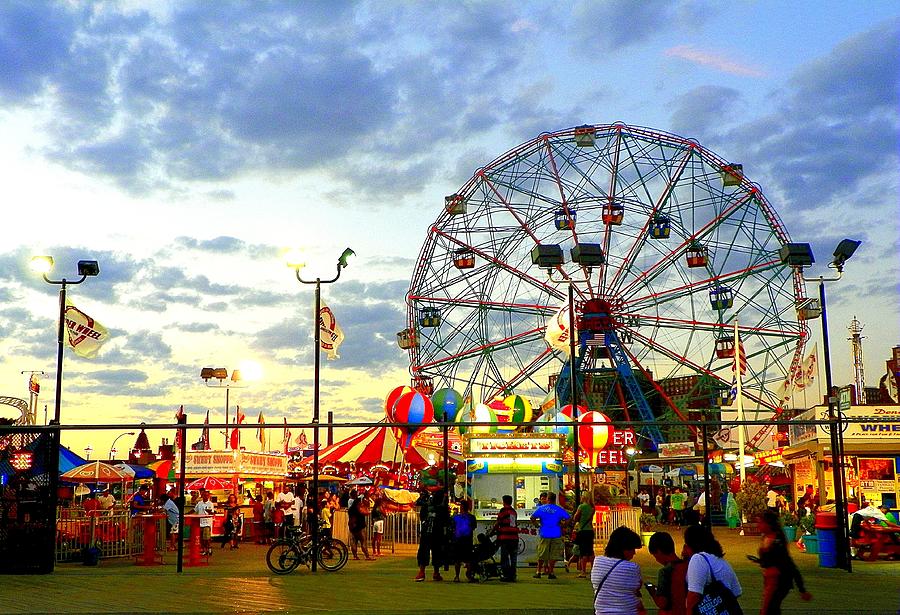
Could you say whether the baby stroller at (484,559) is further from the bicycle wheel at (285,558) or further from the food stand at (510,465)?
the food stand at (510,465)

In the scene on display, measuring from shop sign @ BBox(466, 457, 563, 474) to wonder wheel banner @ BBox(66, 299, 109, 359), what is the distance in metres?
9.86

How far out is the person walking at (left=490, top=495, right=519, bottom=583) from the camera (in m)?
17.3

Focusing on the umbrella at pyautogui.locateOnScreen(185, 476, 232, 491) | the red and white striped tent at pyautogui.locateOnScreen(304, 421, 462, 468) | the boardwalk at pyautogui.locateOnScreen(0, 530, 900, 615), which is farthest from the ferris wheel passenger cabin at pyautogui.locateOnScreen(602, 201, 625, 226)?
the boardwalk at pyautogui.locateOnScreen(0, 530, 900, 615)

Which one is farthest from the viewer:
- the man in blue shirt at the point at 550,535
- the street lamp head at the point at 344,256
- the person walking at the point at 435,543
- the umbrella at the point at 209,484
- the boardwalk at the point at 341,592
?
the umbrella at the point at 209,484

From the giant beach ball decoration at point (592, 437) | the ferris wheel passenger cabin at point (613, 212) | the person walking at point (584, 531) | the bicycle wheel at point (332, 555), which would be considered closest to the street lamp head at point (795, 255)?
the giant beach ball decoration at point (592, 437)

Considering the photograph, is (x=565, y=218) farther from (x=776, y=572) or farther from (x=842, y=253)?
(x=776, y=572)

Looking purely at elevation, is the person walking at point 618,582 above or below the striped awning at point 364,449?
below

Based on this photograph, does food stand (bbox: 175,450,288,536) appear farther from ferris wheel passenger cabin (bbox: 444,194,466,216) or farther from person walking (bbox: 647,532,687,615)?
person walking (bbox: 647,532,687,615)

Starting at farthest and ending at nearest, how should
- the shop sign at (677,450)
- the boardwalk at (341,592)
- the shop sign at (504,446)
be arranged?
the shop sign at (677,450) < the shop sign at (504,446) < the boardwalk at (341,592)

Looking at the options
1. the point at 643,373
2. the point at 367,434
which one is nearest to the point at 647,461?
the point at 643,373

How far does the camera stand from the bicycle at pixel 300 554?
18.2 metres

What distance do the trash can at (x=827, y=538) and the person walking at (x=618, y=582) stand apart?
44.6ft

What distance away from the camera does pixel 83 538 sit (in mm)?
21328

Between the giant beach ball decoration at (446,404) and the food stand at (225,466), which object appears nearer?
the food stand at (225,466)
